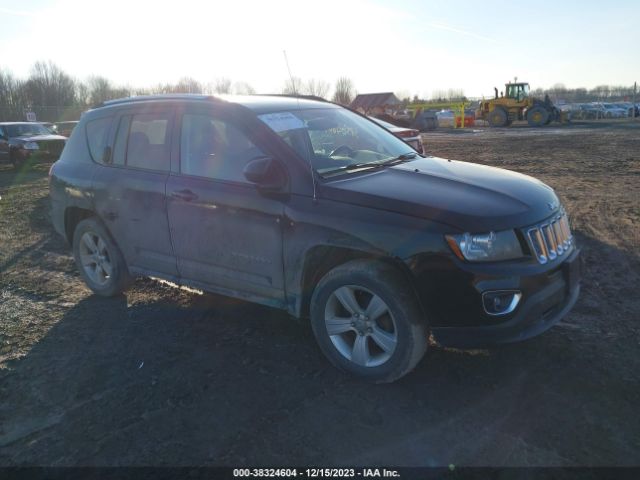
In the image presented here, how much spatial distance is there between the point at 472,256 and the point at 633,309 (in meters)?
2.24

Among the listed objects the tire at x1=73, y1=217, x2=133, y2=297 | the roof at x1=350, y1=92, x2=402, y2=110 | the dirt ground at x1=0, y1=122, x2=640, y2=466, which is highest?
the roof at x1=350, y1=92, x2=402, y2=110

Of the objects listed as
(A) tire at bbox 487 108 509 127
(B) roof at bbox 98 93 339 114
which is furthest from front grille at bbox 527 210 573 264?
(A) tire at bbox 487 108 509 127

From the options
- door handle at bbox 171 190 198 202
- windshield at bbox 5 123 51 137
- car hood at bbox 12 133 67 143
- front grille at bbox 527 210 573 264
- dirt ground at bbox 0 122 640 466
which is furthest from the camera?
windshield at bbox 5 123 51 137

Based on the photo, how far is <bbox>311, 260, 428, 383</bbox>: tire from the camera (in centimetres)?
317

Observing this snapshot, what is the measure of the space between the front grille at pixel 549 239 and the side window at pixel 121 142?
356cm

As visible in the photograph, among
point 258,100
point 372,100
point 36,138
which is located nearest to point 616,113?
point 372,100

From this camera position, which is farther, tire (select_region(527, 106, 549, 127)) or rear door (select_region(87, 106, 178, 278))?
tire (select_region(527, 106, 549, 127))

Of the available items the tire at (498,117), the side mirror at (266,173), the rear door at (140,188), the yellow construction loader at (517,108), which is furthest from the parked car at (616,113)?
the side mirror at (266,173)

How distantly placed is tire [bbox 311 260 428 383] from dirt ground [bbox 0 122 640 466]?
17 cm

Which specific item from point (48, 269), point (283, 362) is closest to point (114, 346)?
point (283, 362)

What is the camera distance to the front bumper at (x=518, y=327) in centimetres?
300

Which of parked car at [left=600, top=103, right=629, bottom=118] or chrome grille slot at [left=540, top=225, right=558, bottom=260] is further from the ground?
parked car at [left=600, top=103, right=629, bottom=118]

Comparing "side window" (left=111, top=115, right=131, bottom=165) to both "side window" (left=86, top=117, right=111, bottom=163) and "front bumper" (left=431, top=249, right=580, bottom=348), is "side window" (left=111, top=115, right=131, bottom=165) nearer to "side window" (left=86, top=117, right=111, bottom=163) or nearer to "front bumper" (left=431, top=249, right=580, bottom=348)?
"side window" (left=86, top=117, right=111, bottom=163)

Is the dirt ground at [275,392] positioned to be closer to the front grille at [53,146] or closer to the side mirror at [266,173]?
the side mirror at [266,173]
